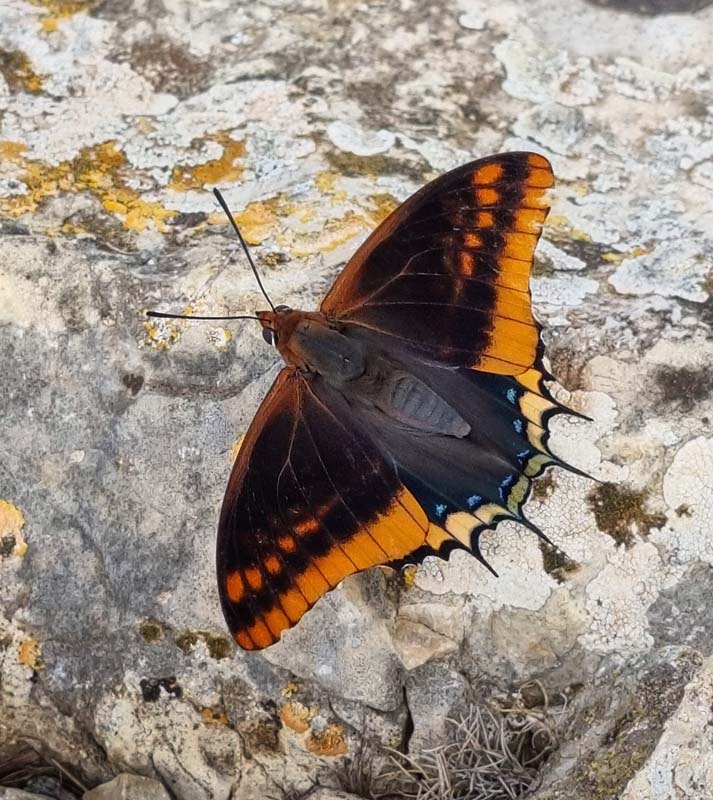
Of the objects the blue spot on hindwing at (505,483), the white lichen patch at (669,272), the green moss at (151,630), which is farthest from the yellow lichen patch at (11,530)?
the white lichen patch at (669,272)

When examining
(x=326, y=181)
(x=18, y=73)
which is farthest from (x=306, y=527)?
(x=18, y=73)

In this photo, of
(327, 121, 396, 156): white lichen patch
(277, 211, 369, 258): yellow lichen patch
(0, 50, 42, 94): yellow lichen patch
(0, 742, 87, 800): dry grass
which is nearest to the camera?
(0, 742, 87, 800): dry grass

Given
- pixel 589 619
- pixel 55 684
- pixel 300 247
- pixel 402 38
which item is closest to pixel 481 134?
pixel 402 38

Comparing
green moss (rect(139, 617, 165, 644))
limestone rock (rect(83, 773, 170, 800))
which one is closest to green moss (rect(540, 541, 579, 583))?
green moss (rect(139, 617, 165, 644))

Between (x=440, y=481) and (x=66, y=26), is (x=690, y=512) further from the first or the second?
(x=66, y=26)

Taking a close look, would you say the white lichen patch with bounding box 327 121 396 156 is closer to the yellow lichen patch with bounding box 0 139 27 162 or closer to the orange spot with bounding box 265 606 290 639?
the yellow lichen patch with bounding box 0 139 27 162

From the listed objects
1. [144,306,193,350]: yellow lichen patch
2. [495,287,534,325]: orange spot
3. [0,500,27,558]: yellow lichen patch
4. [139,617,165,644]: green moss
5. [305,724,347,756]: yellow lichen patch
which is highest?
Result: [495,287,534,325]: orange spot

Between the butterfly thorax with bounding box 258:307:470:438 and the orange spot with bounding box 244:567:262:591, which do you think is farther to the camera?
the butterfly thorax with bounding box 258:307:470:438

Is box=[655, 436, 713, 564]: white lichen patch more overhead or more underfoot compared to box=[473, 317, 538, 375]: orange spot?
more underfoot
